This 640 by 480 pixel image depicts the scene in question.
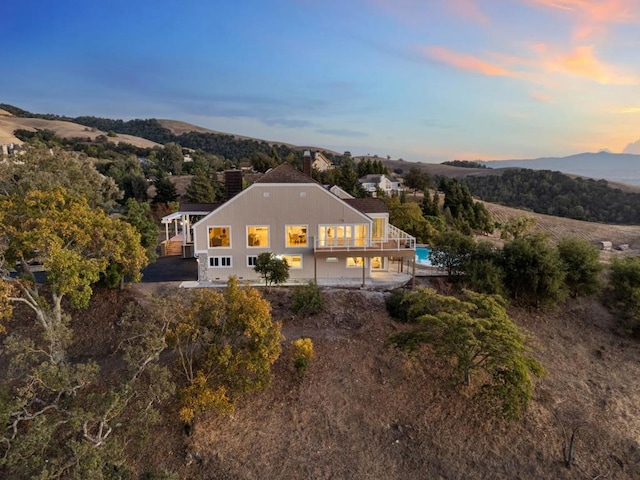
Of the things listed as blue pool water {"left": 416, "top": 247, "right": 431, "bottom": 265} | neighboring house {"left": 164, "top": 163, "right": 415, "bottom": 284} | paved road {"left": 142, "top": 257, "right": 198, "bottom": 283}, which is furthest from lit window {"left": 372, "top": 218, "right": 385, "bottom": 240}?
paved road {"left": 142, "top": 257, "right": 198, "bottom": 283}

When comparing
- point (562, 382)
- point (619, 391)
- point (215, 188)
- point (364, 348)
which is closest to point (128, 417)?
point (364, 348)

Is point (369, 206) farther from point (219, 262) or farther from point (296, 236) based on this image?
point (219, 262)

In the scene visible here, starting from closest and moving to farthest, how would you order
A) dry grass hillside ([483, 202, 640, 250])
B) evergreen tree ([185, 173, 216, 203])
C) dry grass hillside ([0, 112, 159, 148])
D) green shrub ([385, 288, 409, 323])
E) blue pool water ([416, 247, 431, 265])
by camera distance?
green shrub ([385, 288, 409, 323]) < blue pool water ([416, 247, 431, 265]) < evergreen tree ([185, 173, 216, 203]) < dry grass hillside ([483, 202, 640, 250]) < dry grass hillside ([0, 112, 159, 148])

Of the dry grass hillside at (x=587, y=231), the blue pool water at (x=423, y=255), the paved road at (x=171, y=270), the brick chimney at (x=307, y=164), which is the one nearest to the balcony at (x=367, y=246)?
the blue pool water at (x=423, y=255)

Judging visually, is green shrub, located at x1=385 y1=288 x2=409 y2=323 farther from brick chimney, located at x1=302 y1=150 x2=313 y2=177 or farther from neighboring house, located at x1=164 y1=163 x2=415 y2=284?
brick chimney, located at x1=302 y1=150 x2=313 y2=177

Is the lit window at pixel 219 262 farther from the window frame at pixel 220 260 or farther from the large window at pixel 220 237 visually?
the large window at pixel 220 237

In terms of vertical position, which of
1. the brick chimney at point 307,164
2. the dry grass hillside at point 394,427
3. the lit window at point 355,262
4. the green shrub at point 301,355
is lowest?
the dry grass hillside at point 394,427

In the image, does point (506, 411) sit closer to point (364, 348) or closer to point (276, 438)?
point (364, 348)
